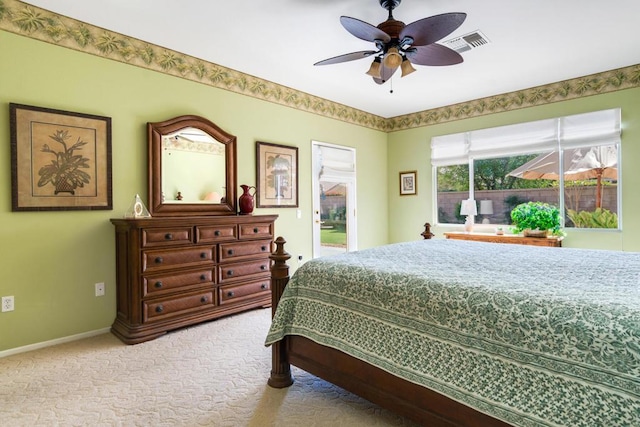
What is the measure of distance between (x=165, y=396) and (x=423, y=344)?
63.0 inches

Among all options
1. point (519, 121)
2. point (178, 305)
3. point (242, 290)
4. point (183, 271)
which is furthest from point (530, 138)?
point (178, 305)

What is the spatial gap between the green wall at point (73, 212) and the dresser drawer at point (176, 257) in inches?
19.3

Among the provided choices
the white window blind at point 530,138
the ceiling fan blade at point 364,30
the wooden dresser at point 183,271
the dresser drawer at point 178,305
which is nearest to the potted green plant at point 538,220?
the white window blind at point 530,138

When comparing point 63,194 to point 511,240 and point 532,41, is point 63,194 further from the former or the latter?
point 511,240

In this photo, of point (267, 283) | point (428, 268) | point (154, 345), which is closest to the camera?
point (428, 268)

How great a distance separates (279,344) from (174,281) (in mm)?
1485

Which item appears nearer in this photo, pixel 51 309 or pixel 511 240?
pixel 51 309

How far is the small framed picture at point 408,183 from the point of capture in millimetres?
5980

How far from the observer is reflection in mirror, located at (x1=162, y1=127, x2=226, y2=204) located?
3531 millimetres

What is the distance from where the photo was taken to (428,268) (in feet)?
6.35

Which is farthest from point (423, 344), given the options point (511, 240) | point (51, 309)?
point (511, 240)

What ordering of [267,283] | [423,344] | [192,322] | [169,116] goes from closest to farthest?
[423,344]
[192,322]
[169,116]
[267,283]

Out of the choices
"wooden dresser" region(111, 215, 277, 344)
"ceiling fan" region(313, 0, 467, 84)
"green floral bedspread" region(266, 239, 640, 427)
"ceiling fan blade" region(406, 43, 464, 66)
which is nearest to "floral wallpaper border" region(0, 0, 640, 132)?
"wooden dresser" region(111, 215, 277, 344)

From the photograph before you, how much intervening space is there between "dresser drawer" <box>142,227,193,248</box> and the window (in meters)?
4.10
